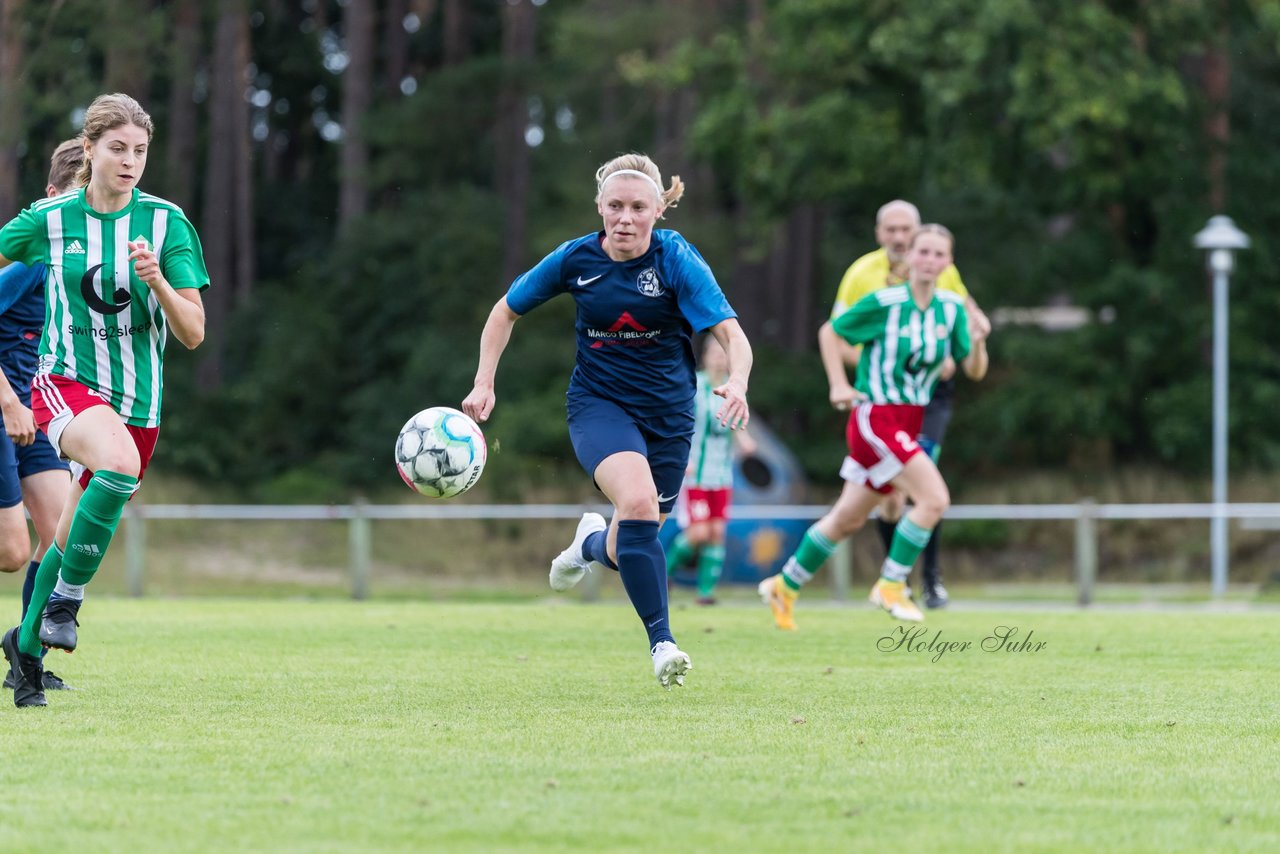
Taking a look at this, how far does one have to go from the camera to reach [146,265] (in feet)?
20.6

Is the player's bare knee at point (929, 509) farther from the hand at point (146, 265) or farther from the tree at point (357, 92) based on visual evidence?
the tree at point (357, 92)

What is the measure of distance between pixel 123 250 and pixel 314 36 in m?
39.5

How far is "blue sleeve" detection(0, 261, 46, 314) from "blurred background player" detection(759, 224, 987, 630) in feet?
15.0

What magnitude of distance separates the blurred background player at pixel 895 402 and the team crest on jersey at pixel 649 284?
11.0 feet

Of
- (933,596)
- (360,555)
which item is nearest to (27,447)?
(933,596)

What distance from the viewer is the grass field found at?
4.38 metres

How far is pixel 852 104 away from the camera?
2550cm

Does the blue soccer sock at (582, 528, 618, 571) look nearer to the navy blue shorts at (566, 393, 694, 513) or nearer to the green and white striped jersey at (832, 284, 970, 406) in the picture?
the navy blue shorts at (566, 393, 694, 513)

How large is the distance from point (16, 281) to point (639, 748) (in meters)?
3.53

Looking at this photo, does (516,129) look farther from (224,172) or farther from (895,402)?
(895,402)

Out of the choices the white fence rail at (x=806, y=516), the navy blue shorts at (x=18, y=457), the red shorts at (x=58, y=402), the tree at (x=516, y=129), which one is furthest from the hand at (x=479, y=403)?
the tree at (x=516, y=129)

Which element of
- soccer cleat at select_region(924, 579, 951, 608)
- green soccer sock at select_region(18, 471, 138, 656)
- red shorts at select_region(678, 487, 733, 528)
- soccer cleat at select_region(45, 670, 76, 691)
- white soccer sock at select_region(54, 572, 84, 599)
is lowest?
soccer cleat at select_region(924, 579, 951, 608)

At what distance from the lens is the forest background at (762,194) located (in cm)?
2427

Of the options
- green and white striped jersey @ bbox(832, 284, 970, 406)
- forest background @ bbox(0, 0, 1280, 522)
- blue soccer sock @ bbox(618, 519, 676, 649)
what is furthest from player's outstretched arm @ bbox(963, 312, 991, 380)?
forest background @ bbox(0, 0, 1280, 522)
